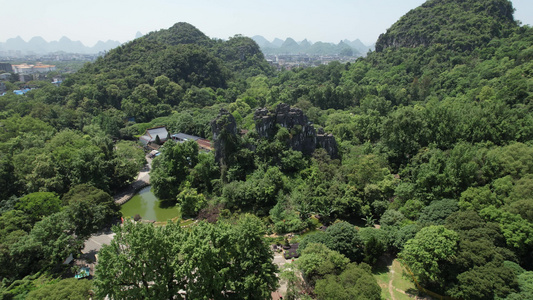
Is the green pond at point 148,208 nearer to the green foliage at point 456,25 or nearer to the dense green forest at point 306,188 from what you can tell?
the dense green forest at point 306,188

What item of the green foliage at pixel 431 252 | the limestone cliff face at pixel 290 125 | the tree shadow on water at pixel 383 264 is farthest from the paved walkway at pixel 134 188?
the green foliage at pixel 431 252

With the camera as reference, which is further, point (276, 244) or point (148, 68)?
point (148, 68)

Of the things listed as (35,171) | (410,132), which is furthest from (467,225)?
(35,171)

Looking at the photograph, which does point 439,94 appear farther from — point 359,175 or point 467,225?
point 467,225

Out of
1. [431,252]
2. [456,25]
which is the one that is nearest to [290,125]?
[431,252]

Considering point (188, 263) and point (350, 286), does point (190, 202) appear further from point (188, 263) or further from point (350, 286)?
point (350, 286)

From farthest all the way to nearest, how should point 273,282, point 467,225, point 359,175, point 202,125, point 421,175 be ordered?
point 202,125
point 359,175
point 421,175
point 467,225
point 273,282

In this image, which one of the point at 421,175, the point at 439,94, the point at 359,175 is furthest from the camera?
the point at 439,94
